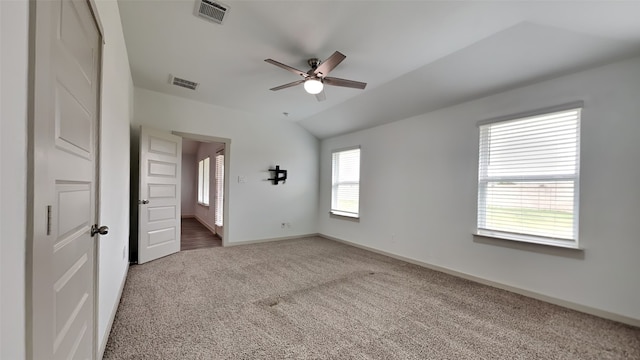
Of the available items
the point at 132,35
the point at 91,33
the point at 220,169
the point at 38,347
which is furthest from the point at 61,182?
the point at 220,169

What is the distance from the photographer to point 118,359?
5.80 ft

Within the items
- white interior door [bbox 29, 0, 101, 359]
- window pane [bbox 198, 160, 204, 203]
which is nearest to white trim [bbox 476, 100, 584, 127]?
white interior door [bbox 29, 0, 101, 359]

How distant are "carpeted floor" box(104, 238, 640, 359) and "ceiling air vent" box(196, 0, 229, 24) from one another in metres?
2.76

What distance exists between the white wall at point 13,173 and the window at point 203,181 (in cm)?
722

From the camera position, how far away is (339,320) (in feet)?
7.65

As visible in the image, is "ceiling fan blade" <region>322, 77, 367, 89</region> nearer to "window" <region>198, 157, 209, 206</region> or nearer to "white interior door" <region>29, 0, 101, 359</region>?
"white interior door" <region>29, 0, 101, 359</region>

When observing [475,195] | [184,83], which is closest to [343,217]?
[475,195]

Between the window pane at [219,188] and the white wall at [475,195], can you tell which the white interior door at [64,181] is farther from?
the window pane at [219,188]

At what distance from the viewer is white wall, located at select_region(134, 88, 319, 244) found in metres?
4.38

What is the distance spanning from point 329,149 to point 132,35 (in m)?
4.02

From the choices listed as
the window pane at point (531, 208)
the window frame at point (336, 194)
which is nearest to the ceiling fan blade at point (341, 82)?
the window pane at point (531, 208)

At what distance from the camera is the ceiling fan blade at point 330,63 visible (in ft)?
7.85

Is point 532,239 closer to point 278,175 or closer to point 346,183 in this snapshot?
point 346,183

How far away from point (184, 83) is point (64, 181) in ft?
10.8
